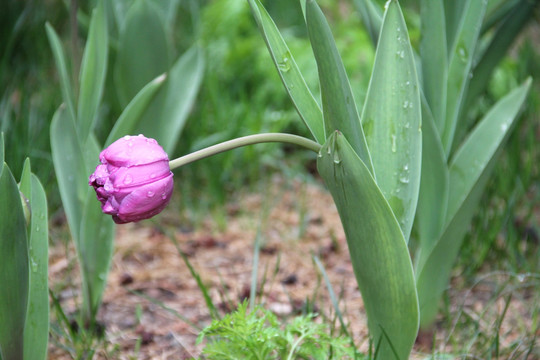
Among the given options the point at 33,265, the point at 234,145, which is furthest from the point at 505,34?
the point at 33,265

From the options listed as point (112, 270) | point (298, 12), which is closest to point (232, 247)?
point (112, 270)

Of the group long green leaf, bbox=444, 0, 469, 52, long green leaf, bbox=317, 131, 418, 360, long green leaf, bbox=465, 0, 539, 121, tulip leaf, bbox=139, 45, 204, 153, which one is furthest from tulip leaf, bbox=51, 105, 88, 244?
long green leaf, bbox=465, 0, 539, 121

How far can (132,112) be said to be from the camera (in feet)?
4.49

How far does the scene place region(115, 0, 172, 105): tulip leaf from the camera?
1.74 metres

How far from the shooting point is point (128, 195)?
3.10ft

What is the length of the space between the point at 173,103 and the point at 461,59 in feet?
2.69

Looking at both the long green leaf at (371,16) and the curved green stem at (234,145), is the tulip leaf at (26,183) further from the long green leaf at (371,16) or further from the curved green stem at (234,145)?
the long green leaf at (371,16)

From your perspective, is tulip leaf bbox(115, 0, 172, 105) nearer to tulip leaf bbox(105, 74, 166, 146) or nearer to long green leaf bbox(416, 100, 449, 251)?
tulip leaf bbox(105, 74, 166, 146)

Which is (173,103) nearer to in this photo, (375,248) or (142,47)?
(142,47)

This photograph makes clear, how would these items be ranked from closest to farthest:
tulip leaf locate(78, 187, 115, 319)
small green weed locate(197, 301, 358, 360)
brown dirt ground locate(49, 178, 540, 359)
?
small green weed locate(197, 301, 358, 360) < tulip leaf locate(78, 187, 115, 319) < brown dirt ground locate(49, 178, 540, 359)

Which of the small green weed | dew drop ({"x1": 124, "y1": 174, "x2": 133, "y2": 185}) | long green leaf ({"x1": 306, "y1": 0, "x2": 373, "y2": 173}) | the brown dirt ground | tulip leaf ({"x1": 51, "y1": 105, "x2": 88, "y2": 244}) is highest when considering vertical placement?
long green leaf ({"x1": 306, "y1": 0, "x2": 373, "y2": 173})

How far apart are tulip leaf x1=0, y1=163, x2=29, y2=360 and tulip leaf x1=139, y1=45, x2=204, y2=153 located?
62 centimetres

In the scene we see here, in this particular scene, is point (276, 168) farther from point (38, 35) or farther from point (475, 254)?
point (38, 35)

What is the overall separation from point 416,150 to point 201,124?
54.0 inches
